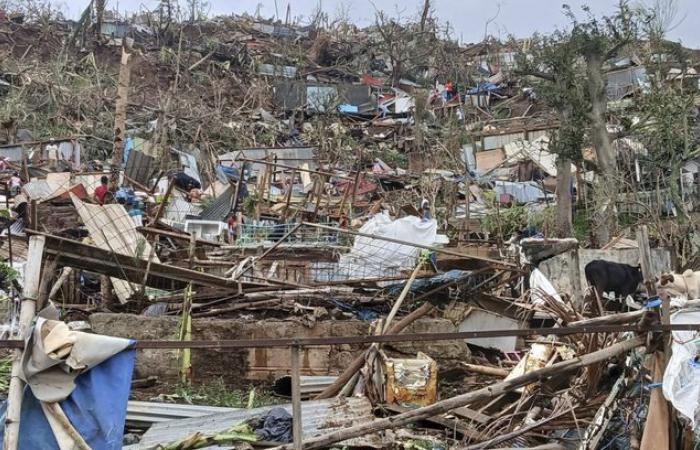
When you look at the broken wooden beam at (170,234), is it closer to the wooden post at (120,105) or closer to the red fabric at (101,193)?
the red fabric at (101,193)

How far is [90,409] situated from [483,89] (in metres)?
27.4

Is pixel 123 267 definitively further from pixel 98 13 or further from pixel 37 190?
pixel 98 13

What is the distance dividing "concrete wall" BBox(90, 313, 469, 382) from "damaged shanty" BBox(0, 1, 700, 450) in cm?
2

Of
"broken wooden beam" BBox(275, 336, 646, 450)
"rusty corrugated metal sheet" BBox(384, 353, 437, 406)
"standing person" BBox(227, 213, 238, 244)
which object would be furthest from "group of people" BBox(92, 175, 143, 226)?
"broken wooden beam" BBox(275, 336, 646, 450)

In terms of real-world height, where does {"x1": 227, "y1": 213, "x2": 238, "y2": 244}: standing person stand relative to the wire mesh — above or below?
above

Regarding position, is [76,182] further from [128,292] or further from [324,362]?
[324,362]

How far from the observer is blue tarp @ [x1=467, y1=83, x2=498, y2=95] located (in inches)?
1149

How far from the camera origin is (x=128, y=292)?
905 centimetres

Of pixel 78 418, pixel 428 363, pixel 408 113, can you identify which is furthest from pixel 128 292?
pixel 408 113

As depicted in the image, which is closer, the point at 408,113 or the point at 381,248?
the point at 381,248

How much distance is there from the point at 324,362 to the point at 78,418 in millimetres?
4677

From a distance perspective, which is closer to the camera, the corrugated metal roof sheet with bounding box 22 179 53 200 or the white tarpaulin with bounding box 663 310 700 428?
the white tarpaulin with bounding box 663 310 700 428

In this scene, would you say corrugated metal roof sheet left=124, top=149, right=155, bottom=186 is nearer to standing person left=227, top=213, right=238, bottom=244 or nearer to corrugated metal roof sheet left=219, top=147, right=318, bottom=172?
corrugated metal roof sheet left=219, top=147, right=318, bottom=172

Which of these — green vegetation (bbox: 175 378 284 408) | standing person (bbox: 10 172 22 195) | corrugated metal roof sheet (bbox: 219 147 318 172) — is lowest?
green vegetation (bbox: 175 378 284 408)
